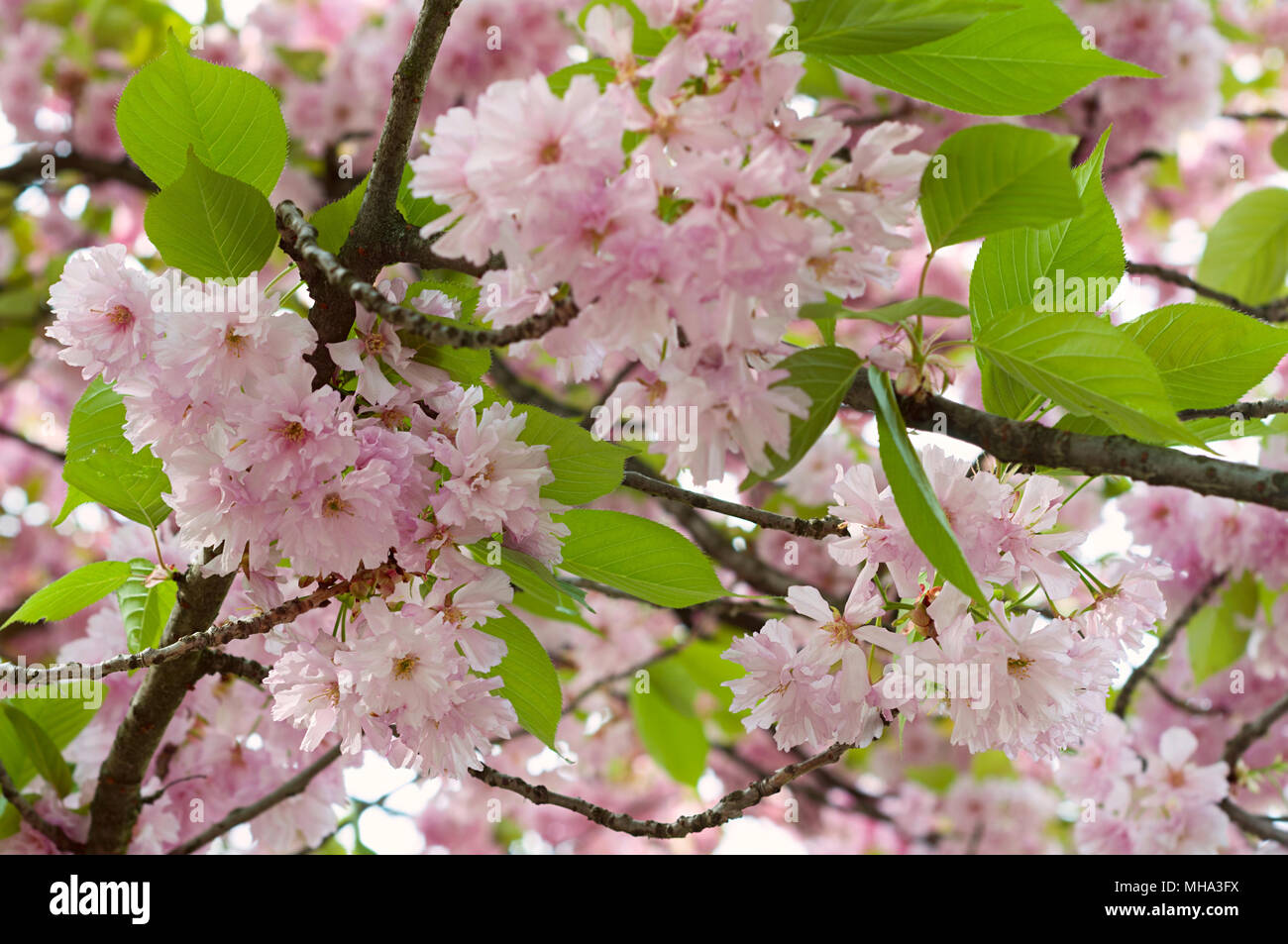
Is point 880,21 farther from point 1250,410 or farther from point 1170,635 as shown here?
point 1170,635

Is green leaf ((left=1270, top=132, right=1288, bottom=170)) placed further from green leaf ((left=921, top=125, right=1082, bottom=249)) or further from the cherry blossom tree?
green leaf ((left=921, top=125, right=1082, bottom=249))

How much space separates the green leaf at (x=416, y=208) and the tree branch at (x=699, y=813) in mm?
576

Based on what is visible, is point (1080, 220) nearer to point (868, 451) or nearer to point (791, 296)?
point (791, 296)

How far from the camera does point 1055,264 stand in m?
0.94

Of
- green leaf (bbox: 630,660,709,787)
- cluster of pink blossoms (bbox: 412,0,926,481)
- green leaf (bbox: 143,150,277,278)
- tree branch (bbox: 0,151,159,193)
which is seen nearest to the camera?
cluster of pink blossoms (bbox: 412,0,926,481)

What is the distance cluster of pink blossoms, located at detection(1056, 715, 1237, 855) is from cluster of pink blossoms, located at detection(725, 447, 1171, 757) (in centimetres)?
120

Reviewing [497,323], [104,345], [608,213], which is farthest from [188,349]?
[608,213]

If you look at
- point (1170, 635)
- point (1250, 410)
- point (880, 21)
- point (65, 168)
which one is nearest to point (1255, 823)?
point (1170, 635)

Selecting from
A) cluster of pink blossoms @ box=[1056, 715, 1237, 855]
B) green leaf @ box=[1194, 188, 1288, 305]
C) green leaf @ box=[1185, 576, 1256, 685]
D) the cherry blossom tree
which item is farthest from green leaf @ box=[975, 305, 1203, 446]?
green leaf @ box=[1194, 188, 1288, 305]

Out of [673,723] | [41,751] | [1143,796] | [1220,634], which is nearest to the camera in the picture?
[41,751]

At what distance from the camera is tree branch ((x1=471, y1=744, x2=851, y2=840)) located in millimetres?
999

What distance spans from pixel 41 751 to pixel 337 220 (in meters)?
0.98

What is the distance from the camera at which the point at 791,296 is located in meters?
0.66
